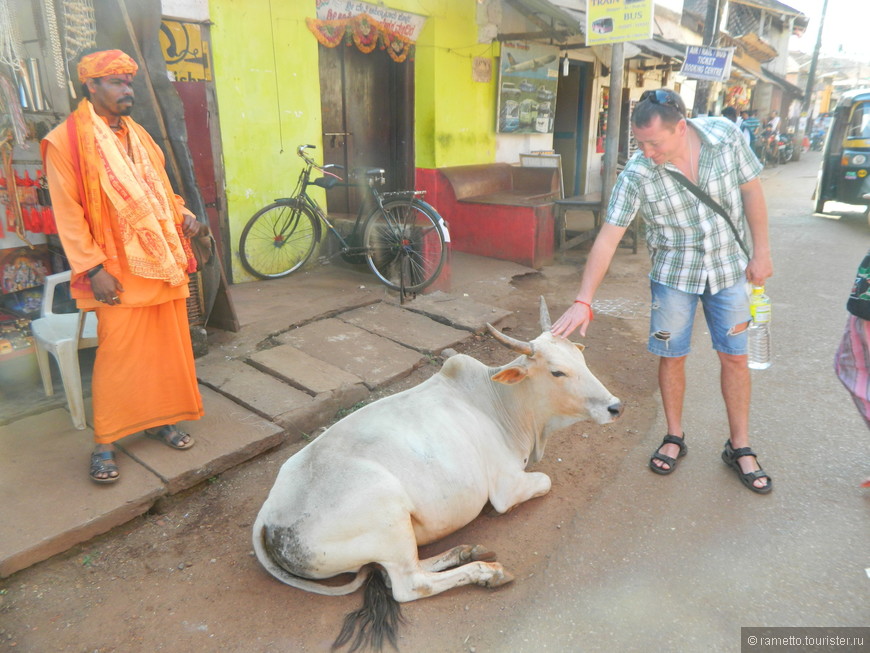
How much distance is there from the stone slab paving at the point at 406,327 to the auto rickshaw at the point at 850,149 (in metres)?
8.47

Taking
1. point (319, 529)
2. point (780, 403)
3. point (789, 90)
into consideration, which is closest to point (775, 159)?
point (789, 90)

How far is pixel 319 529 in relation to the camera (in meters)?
2.34

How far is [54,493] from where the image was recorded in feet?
9.62

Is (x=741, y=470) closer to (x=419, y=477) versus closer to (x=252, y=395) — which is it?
(x=419, y=477)

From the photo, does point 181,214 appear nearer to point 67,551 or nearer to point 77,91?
point 77,91

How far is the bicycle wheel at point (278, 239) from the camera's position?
6.27m

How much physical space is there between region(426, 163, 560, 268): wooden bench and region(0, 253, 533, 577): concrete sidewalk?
1415mm

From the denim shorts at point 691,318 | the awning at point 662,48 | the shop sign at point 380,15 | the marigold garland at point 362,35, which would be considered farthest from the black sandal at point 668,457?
the awning at point 662,48

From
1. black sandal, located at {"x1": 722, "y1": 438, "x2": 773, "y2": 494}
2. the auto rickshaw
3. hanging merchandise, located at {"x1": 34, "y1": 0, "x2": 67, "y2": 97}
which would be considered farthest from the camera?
the auto rickshaw

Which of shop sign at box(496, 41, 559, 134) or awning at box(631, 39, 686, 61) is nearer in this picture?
shop sign at box(496, 41, 559, 134)

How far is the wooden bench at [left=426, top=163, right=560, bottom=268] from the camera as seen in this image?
7.78 meters

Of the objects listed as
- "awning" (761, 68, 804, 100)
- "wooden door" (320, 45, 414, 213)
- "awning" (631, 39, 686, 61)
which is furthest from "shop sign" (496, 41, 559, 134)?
"awning" (761, 68, 804, 100)

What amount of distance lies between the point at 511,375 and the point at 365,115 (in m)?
5.86

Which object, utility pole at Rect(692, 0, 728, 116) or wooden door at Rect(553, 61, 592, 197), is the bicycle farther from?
wooden door at Rect(553, 61, 592, 197)
